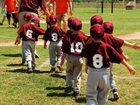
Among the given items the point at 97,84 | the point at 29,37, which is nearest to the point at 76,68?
the point at 97,84

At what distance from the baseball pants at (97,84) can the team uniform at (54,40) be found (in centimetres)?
353

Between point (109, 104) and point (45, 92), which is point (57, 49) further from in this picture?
point (109, 104)

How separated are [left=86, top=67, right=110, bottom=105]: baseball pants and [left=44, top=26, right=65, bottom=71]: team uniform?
3534 millimetres

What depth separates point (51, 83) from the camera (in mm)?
9039

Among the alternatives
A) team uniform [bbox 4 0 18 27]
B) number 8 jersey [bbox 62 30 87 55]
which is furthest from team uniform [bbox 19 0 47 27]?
team uniform [bbox 4 0 18 27]

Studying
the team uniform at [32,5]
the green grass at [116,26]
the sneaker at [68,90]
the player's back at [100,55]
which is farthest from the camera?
the green grass at [116,26]

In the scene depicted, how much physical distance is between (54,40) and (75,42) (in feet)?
6.63

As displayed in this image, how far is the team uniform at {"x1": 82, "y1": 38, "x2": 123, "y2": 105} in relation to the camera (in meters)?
6.30

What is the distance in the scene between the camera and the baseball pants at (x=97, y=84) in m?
6.31

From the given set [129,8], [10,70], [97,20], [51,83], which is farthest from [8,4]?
[129,8]

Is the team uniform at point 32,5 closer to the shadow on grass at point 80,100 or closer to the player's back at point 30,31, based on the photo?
the player's back at point 30,31

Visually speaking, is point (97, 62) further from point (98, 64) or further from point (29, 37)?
point (29, 37)

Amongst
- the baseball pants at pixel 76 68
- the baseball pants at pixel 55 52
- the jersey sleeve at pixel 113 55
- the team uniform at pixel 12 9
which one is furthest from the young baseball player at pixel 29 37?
the team uniform at pixel 12 9

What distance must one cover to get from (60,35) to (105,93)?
359 cm
